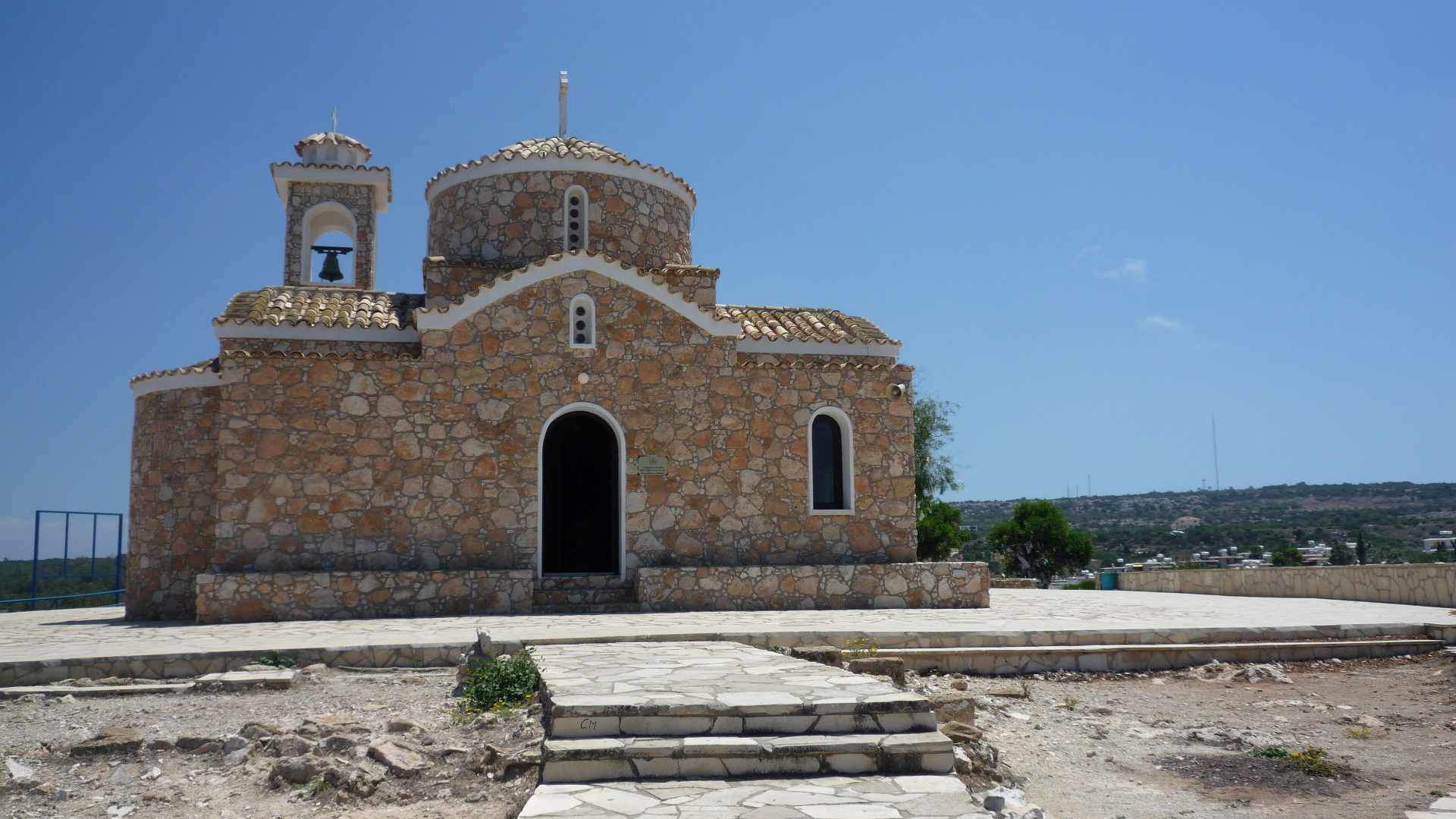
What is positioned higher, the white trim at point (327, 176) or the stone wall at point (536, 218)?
the white trim at point (327, 176)

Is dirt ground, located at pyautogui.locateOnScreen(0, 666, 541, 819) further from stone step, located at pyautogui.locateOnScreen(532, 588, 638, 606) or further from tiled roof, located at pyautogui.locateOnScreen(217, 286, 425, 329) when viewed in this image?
tiled roof, located at pyautogui.locateOnScreen(217, 286, 425, 329)

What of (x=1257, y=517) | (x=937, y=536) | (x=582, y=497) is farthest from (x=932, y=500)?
(x=1257, y=517)

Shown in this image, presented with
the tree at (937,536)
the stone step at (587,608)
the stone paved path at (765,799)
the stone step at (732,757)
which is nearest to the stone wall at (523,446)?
the stone step at (587,608)

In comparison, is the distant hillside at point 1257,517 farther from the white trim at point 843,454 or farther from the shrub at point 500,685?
the shrub at point 500,685

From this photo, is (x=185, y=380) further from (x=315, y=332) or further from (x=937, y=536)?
(x=937, y=536)

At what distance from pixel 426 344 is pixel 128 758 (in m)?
8.07

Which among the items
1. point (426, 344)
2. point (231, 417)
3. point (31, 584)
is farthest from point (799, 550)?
point (31, 584)

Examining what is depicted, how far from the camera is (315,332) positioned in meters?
14.3

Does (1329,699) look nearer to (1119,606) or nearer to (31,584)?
(1119,606)

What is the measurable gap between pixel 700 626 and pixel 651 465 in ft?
12.6

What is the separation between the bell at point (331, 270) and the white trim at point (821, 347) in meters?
7.96

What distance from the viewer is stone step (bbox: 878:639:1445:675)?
33.4ft

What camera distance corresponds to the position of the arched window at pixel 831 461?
15.4m

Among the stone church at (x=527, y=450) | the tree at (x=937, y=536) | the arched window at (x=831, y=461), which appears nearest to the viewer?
the stone church at (x=527, y=450)
